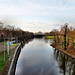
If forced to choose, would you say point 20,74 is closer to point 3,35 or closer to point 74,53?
point 74,53

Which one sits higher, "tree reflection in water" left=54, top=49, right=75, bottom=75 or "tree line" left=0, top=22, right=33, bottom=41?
"tree line" left=0, top=22, right=33, bottom=41

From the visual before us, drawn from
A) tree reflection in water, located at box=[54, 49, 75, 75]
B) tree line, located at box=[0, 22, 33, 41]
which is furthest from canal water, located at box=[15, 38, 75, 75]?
tree line, located at box=[0, 22, 33, 41]

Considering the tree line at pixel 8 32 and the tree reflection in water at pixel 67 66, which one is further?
the tree line at pixel 8 32

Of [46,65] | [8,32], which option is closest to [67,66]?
[46,65]

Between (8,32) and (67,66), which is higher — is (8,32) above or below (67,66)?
above

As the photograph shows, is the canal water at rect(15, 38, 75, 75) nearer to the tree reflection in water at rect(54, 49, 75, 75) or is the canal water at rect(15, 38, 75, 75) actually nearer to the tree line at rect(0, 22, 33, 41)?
the tree reflection in water at rect(54, 49, 75, 75)

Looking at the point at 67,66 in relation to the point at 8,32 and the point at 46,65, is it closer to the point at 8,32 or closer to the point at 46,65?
the point at 46,65

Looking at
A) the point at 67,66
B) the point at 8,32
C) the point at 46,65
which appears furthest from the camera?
the point at 8,32

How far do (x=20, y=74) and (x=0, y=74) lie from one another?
3.73m

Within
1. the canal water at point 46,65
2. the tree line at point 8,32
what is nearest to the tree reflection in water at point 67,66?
the canal water at point 46,65

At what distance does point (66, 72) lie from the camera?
1098 cm

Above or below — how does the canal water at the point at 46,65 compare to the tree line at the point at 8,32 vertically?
below

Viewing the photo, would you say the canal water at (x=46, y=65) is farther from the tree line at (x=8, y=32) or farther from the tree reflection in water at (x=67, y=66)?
the tree line at (x=8, y=32)

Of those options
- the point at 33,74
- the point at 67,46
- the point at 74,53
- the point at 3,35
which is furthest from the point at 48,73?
the point at 3,35
